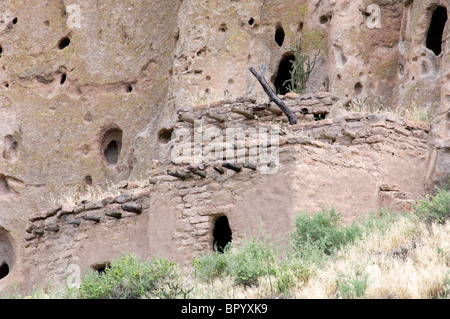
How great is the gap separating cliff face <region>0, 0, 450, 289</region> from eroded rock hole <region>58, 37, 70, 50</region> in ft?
0.13

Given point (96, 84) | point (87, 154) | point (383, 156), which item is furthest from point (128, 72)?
point (383, 156)

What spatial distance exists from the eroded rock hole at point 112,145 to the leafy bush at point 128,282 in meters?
13.4

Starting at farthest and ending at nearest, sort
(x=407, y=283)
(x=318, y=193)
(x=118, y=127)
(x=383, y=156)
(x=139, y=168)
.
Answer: (x=118, y=127) → (x=139, y=168) → (x=383, y=156) → (x=318, y=193) → (x=407, y=283)

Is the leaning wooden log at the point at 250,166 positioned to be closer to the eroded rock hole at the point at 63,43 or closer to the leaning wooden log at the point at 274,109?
the leaning wooden log at the point at 274,109

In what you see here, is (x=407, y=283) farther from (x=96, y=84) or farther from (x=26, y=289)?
(x=96, y=84)

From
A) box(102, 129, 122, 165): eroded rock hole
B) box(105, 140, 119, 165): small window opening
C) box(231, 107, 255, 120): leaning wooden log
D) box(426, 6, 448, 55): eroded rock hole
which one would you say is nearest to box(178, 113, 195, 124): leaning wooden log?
box(231, 107, 255, 120): leaning wooden log

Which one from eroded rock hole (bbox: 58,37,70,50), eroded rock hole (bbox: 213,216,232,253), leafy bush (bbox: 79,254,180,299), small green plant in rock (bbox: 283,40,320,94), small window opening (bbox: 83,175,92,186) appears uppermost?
eroded rock hole (bbox: 58,37,70,50)

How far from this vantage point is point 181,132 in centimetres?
1794

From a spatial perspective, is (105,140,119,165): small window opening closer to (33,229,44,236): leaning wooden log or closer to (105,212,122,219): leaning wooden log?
(33,229,44,236): leaning wooden log

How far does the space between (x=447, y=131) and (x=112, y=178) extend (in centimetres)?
1068

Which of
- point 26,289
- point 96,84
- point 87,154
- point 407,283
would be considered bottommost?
point 407,283

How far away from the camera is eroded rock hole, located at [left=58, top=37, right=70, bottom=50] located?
82.7 ft

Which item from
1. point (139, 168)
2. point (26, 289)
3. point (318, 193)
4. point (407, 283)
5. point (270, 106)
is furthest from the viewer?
point (139, 168)

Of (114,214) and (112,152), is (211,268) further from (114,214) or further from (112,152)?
(112,152)
